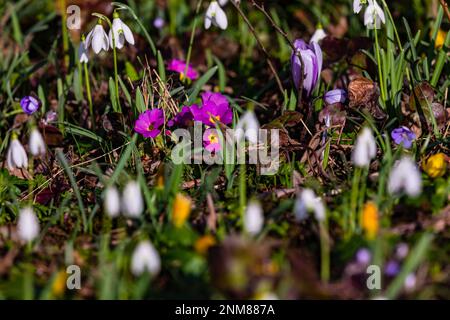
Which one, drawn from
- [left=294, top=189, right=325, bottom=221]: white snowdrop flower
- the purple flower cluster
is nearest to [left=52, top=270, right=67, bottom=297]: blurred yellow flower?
[left=294, top=189, right=325, bottom=221]: white snowdrop flower

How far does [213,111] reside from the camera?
8.60 feet

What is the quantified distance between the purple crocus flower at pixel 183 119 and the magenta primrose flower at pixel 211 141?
111 mm

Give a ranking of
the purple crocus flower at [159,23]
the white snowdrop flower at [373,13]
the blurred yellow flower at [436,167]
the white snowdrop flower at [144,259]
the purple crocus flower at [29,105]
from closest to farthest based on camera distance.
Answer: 1. the white snowdrop flower at [144,259]
2. the blurred yellow flower at [436,167]
3. the white snowdrop flower at [373,13]
4. the purple crocus flower at [29,105]
5. the purple crocus flower at [159,23]

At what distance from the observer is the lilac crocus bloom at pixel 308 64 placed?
2691 millimetres

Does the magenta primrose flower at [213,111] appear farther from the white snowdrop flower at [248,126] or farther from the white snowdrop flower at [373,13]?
the white snowdrop flower at [373,13]

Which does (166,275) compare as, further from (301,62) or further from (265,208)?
(301,62)

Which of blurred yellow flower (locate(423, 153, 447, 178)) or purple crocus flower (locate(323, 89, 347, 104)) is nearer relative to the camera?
blurred yellow flower (locate(423, 153, 447, 178))

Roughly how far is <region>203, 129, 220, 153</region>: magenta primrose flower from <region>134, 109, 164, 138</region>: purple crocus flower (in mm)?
164

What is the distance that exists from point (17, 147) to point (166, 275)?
594 mm

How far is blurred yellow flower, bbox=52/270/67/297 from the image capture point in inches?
69.4

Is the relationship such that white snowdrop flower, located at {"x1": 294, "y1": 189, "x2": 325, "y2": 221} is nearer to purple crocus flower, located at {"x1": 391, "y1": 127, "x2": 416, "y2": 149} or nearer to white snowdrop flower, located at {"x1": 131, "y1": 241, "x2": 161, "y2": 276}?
white snowdrop flower, located at {"x1": 131, "y1": 241, "x2": 161, "y2": 276}

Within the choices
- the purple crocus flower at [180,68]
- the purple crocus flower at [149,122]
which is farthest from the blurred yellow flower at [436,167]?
the purple crocus flower at [180,68]
